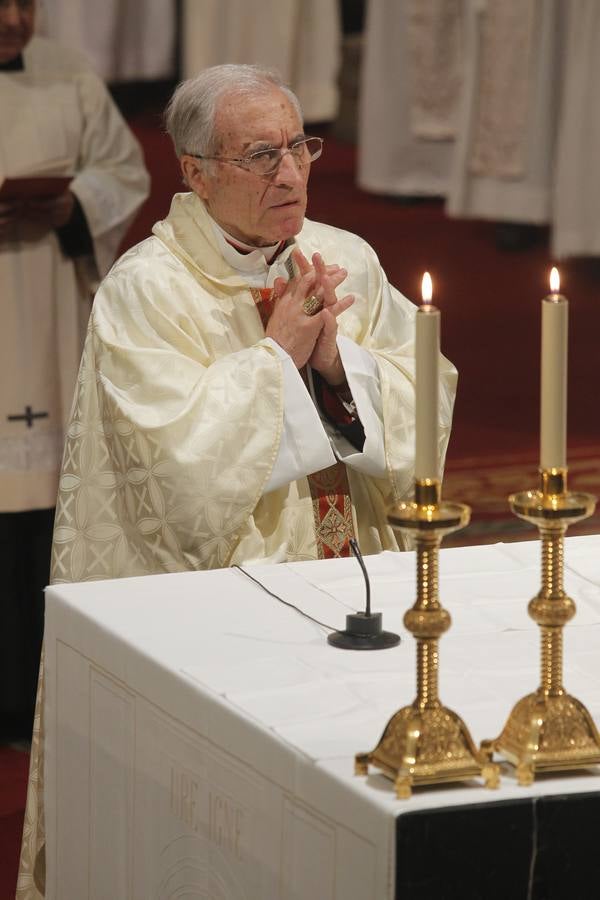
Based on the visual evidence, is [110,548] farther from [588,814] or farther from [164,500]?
[588,814]

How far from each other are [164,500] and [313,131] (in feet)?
32.1

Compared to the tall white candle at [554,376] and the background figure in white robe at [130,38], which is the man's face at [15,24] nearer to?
the tall white candle at [554,376]

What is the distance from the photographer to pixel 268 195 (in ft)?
11.9

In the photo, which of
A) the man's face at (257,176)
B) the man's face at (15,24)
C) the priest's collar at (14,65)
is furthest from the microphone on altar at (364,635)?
the priest's collar at (14,65)

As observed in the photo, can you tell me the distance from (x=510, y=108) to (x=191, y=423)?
7.09 m

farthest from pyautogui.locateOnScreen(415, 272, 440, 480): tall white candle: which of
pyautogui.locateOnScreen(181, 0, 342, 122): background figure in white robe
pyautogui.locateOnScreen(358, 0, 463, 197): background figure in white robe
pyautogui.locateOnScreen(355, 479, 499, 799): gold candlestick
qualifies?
pyautogui.locateOnScreen(181, 0, 342, 122): background figure in white robe

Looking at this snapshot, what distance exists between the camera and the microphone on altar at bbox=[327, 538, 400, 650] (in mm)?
2730

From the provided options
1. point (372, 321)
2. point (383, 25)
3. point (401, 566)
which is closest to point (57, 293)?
point (372, 321)

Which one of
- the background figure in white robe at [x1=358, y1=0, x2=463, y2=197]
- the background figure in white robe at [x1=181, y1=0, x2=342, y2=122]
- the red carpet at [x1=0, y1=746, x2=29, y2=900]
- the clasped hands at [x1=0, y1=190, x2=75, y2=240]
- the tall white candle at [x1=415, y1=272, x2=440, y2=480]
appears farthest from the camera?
the background figure in white robe at [x1=181, y1=0, x2=342, y2=122]

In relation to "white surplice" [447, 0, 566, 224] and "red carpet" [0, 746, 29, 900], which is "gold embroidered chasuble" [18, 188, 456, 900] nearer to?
"red carpet" [0, 746, 29, 900]

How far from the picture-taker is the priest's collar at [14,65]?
515 centimetres

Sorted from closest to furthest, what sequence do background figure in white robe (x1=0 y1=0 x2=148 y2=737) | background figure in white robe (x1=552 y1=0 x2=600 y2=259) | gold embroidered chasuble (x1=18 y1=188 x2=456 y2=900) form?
gold embroidered chasuble (x1=18 y1=188 x2=456 y2=900) → background figure in white robe (x1=0 y1=0 x2=148 y2=737) → background figure in white robe (x1=552 y1=0 x2=600 y2=259)

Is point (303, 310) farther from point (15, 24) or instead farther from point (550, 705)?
point (15, 24)

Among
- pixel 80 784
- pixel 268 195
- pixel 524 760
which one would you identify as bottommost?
pixel 80 784
